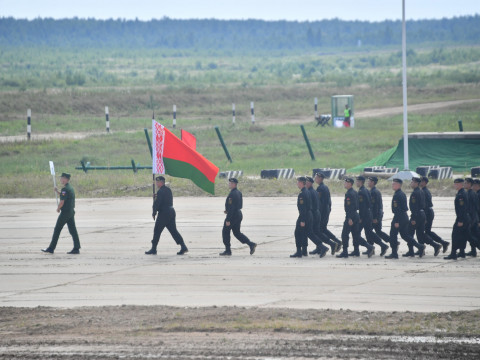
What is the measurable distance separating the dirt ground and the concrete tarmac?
0.03 metres

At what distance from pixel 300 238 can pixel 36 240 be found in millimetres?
6344

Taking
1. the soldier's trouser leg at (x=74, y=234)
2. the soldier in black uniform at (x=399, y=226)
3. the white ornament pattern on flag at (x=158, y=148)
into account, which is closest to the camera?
the soldier in black uniform at (x=399, y=226)

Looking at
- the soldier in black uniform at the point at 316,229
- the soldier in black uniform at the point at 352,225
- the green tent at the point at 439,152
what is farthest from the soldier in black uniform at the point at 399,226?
the green tent at the point at 439,152

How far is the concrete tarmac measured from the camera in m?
13.5

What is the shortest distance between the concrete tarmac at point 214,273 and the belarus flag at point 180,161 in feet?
4.70

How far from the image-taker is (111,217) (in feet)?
77.6

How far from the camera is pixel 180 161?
18.8 m

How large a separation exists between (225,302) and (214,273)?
2.33 metres

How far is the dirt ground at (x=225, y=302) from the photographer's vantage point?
35.4 ft

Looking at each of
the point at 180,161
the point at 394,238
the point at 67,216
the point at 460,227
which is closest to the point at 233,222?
the point at 180,161

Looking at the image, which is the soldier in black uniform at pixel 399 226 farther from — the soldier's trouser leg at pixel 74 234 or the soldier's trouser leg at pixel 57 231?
the soldier's trouser leg at pixel 57 231

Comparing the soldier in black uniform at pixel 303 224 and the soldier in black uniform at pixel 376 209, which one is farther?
the soldier in black uniform at pixel 376 209

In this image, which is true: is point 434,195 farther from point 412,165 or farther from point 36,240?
point 36,240

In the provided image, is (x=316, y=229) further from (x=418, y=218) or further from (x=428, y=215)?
(x=428, y=215)
